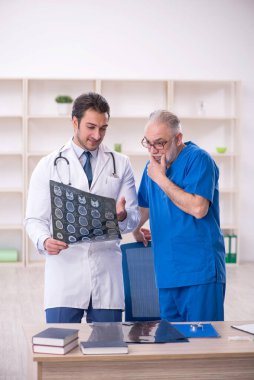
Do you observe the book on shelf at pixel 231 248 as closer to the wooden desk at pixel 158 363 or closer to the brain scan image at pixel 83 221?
the brain scan image at pixel 83 221

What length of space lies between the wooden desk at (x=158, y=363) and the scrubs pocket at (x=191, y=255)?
0.48 meters

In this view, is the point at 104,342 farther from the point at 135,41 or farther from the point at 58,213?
the point at 135,41

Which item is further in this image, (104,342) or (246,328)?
(246,328)

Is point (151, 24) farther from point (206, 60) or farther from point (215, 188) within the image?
point (215, 188)

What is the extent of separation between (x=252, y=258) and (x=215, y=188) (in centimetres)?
528

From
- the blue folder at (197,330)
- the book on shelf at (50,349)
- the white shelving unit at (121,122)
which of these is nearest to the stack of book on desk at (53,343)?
the book on shelf at (50,349)

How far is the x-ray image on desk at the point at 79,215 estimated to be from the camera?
283cm

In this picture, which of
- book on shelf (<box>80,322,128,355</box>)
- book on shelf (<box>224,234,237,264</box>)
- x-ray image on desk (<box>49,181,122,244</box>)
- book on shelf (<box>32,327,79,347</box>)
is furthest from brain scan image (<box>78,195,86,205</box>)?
book on shelf (<box>224,234,237,264</box>)

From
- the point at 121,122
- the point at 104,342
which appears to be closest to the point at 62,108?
the point at 121,122

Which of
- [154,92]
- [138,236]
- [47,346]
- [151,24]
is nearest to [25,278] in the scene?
[154,92]

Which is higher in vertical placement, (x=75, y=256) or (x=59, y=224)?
(x=59, y=224)

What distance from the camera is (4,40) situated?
7668mm

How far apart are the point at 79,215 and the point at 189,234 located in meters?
0.45

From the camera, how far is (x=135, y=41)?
7844 millimetres
